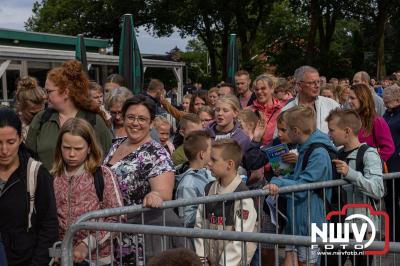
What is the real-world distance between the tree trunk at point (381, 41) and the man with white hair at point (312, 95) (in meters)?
28.1

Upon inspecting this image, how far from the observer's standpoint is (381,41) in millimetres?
35906

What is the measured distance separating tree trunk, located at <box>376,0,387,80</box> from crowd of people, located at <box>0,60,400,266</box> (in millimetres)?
28953

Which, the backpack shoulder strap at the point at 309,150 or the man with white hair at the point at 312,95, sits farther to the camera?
the man with white hair at the point at 312,95

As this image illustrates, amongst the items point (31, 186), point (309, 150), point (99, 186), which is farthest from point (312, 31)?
point (31, 186)

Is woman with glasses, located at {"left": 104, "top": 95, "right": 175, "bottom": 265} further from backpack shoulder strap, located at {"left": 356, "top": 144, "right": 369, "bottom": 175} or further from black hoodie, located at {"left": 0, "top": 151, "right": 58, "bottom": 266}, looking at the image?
backpack shoulder strap, located at {"left": 356, "top": 144, "right": 369, "bottom": 175}

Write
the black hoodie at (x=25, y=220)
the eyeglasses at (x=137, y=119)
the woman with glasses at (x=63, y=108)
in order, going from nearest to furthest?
the black hoodie at (x=25, y=220)
the eyeglasses at (x=137, y=119)
the woman with glasses at (x=63, y=108)

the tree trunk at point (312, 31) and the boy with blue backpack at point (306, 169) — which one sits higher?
the tree trunk at point (312, 31)

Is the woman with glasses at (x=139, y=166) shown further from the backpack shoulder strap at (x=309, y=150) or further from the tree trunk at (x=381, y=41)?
the tree trunk at (x=381, y=41)

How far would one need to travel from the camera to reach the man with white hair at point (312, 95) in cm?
640

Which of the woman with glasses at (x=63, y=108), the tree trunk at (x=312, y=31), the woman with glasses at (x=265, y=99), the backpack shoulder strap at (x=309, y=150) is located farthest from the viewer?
the tree trunk at (x=312, y=31)

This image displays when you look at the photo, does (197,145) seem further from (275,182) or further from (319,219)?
(319,219)

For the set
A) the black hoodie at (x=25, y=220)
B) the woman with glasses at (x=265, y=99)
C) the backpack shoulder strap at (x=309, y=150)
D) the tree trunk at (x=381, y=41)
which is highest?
the tree trunk at (x=381, y=41)

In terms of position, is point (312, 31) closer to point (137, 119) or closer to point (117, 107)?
point (117, 107)

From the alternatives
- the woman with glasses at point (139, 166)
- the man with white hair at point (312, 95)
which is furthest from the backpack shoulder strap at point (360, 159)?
the woman with glasses at point (139, 166)
